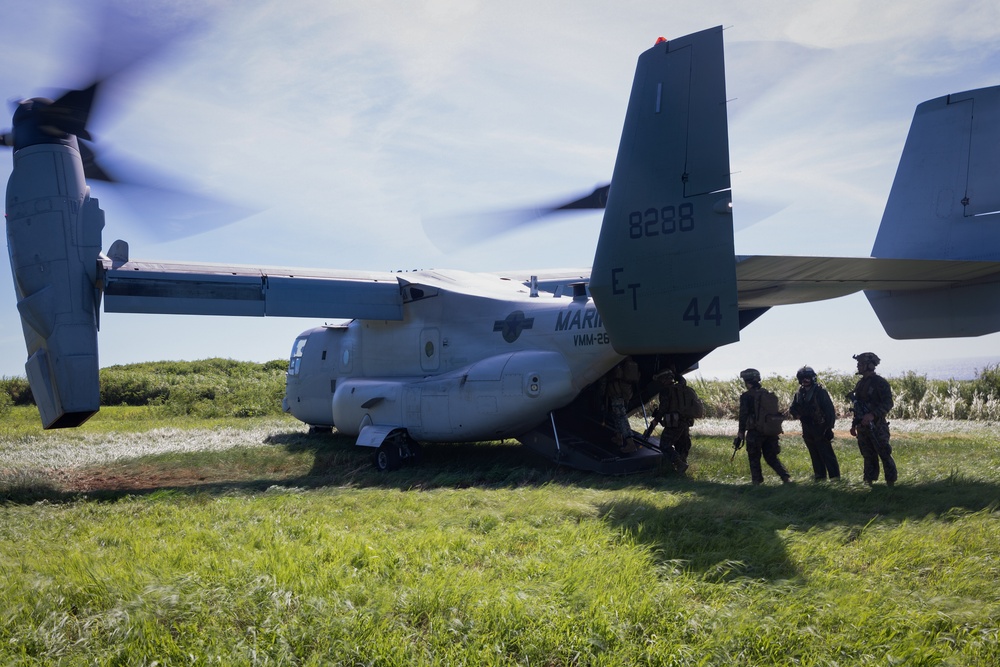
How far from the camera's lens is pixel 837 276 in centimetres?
810

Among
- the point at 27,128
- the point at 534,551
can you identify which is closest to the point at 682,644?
the point at 534,551

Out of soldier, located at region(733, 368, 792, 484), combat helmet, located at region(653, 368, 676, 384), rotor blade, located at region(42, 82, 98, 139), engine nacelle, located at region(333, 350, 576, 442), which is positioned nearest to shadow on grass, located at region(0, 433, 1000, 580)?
soldier, located at region(733, 368, 792, 484)

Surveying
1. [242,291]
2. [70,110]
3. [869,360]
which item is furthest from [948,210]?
[70,110]

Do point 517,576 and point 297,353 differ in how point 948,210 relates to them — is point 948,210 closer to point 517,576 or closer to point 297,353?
point 517,576

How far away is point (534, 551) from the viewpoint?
18.0 ft

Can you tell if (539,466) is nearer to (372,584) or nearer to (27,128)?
(372,584)

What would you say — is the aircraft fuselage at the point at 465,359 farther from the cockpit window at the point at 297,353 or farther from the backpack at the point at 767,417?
the backpack at the point at 767,417

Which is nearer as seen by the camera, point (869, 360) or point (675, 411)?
point (869, 360)

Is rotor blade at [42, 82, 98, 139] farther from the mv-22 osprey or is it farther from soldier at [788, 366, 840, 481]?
soldier at [788, 366, 840, 481]

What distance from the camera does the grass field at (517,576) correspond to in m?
3.87

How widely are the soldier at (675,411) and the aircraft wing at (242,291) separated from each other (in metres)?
5.05

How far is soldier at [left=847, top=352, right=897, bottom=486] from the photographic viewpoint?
832 cm

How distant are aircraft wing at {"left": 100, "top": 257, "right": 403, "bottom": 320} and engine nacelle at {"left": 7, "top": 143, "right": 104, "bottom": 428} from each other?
0.43 metres

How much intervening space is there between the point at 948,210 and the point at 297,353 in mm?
12592
